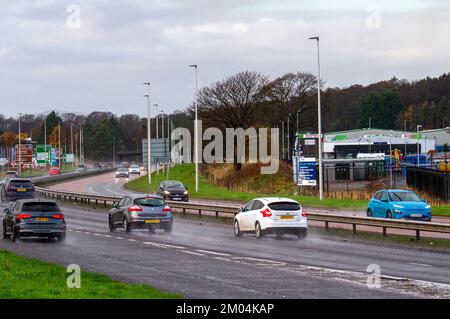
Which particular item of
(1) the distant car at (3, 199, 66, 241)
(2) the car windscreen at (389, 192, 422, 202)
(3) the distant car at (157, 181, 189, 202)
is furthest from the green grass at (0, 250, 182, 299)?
(3) the distant car at (157, 181, 189, 202)

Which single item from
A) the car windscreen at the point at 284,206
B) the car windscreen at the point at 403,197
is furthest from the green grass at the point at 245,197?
the car windscreen at the point at 284,206

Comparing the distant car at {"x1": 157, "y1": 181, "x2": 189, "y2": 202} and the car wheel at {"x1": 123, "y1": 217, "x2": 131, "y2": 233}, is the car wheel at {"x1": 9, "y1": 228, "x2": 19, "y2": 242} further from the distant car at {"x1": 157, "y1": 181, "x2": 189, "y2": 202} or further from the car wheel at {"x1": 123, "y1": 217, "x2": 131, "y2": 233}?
the distant car at {"x1": 157, "y1": 181, "x2": 189, "y2": 202}

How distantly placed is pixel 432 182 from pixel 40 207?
28.9 m

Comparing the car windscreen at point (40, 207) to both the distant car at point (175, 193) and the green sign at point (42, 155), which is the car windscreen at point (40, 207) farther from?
the green sign at point (42, 155)

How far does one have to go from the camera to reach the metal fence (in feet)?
161

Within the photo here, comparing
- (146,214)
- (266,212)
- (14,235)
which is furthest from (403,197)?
(14,235)

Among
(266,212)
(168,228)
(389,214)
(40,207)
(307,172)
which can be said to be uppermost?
(307,172)

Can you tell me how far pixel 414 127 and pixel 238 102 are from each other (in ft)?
268

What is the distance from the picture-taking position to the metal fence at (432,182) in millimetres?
49209

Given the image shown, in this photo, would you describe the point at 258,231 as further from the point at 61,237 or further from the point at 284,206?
the point at 61,237

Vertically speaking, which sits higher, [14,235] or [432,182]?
[432,182]

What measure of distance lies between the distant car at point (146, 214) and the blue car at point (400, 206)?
Answer: 29.5 ft

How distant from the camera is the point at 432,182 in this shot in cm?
5150
